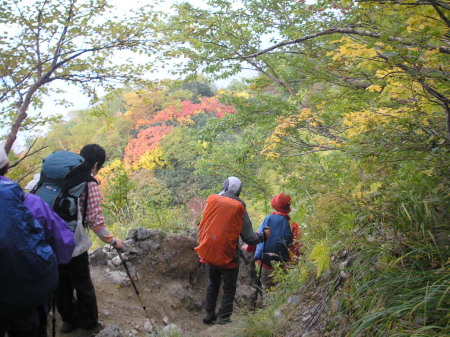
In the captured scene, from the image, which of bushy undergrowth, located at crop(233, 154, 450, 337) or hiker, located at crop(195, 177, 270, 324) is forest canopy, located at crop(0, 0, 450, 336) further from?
hiker, located at crop(195, 177, 270, 324)

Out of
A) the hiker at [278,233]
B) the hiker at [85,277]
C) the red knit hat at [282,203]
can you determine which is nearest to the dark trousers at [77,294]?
the hiker at [85,277]

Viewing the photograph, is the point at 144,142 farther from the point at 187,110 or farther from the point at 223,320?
the point at 223,320

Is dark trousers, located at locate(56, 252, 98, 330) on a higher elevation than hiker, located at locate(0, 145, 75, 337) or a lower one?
lower

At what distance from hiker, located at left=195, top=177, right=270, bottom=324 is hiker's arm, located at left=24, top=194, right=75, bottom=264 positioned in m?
1.89

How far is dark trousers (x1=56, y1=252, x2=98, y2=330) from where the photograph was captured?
320 cm

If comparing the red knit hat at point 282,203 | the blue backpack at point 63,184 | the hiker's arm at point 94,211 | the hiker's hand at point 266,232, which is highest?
the blue backpack at point 63,184

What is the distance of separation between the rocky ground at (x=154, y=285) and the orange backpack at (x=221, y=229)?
0.58 meters

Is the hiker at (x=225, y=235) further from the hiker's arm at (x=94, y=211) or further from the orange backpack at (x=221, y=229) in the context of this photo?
the hiker's arm at (x=94, y=211)

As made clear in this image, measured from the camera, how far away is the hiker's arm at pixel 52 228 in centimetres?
212

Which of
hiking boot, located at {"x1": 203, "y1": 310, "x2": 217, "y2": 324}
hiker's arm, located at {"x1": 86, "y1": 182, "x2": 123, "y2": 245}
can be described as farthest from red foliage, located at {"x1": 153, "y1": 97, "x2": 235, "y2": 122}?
hiker's arm, located at {"x1": 86, "y1": 182, "x2": 123, "y2": 245}

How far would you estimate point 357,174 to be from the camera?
329 centimetres

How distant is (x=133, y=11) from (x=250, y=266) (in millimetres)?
4503

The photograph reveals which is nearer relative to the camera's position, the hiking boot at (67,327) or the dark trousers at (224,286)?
the hiking boot at (67,327)

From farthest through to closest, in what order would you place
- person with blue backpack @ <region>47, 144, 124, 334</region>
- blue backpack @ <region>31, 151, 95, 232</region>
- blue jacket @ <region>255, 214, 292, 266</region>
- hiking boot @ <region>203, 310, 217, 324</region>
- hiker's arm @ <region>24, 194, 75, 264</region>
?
blue jacket @ <region>255, 214, 292, 266</region> < hiking boot @ <region>203, 310, 217, 324</region> < person with blue backpack @ <region>47, 144, 124, 334</region> < blue backpack @ <region>31, 151, 95, 232</region> < hiker's arm @ <region>24, 194, 75, 264</region>
